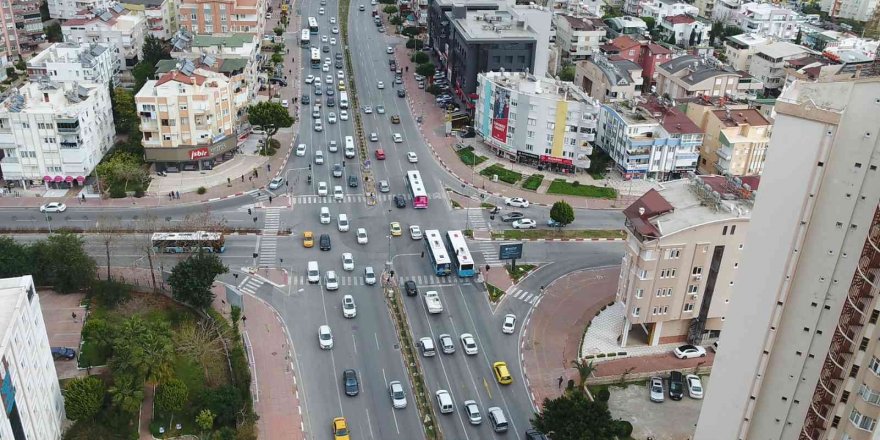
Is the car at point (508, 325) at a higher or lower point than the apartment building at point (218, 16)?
lower

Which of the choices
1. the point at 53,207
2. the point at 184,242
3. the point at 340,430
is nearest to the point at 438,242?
the point at 184,242

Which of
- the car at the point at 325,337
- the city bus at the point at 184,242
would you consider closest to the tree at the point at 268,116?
the city bus at the point at 184,242

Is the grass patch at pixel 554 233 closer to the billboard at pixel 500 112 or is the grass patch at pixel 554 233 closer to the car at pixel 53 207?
the billboard at pixel 500 112

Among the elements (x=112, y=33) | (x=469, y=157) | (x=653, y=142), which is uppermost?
(x=112, y=33)

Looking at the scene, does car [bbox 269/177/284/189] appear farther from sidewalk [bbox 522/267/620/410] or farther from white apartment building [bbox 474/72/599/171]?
sidewalk [bbox 522/267/620/410]

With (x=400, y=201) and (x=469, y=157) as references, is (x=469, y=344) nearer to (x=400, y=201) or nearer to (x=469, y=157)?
(x=400, y=201)

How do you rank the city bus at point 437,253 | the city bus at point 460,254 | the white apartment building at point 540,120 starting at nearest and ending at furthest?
1. the city bus at point 460,254
2. the city bus at point 437,253
3. the white apartment building at point 540,120

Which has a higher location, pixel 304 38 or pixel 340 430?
pixel 304 38
